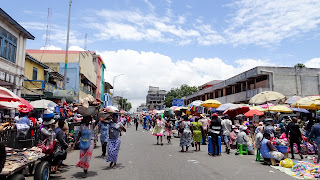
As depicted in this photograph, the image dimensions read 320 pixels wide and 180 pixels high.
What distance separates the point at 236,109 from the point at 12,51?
52.6 ft

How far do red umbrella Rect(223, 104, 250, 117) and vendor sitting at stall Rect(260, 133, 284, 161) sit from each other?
6147 millimetres

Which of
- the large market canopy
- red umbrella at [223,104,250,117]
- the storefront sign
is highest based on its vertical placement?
the storefront sign

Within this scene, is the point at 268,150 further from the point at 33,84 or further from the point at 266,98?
the point at 33,84

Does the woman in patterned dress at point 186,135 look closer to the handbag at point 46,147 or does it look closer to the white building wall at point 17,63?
the handbag at point 46,147

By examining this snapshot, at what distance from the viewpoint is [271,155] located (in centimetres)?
946

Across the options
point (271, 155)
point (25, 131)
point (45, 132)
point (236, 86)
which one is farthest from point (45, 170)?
point (236, 86)

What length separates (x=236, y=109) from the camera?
16.6m

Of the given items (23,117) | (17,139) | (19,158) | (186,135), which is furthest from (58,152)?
(186,135)

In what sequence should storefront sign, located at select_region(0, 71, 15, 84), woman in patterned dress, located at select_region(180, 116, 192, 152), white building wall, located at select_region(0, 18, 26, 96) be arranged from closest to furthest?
woman in patterned dress, located at select_region(180, 116, 192, 152) → storefront sign, located at select_region(0, 71, 15, 84) → white building wall, located at select_region(0, 18, 26, 96)

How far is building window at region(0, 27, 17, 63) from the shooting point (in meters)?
16.9

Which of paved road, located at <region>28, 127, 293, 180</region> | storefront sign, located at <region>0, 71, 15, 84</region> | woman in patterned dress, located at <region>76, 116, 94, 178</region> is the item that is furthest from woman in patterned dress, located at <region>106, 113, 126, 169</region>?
storefront sign, located at <region>0, 71, 15, 84</region>

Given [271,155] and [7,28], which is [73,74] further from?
[271,155]

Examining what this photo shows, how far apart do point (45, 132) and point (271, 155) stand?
7.68m

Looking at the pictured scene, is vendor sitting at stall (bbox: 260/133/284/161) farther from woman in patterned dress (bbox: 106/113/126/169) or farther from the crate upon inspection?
the crate
